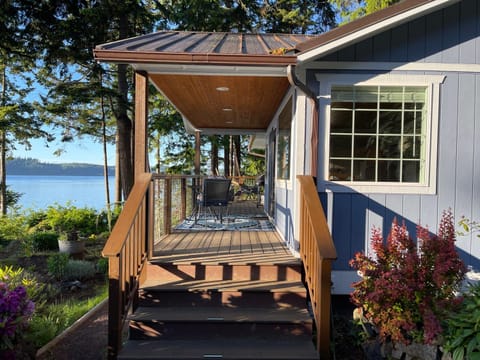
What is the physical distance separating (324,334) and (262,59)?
8.99ft

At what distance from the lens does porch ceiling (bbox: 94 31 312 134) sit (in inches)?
145

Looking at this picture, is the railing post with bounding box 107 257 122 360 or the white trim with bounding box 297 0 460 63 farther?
the white trim with bounding box 297 0 460 63

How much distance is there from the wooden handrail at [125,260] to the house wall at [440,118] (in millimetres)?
2153

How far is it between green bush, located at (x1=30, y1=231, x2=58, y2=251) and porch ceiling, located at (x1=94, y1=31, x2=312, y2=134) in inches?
156

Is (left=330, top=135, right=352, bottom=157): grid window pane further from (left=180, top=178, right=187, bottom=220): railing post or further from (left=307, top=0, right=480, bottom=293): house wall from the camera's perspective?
(left=180, top=178, right=187, bottom=220): railing post

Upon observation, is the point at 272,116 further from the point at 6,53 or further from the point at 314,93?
the point at 6,53

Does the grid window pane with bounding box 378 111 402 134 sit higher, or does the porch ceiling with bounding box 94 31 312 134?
the porch ceiling with bounding box 94 31 312 134

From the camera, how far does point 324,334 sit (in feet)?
9.61

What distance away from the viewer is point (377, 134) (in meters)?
4.31

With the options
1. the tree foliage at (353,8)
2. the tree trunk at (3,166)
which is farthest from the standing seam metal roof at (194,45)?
the tree trunk at (3,166)

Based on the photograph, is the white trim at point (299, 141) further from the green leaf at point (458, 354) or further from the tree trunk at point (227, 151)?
the tree trunk at point (227, 151)

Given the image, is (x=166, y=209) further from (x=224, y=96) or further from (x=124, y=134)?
(x=124, y=134)

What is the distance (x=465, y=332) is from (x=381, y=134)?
2.40 m

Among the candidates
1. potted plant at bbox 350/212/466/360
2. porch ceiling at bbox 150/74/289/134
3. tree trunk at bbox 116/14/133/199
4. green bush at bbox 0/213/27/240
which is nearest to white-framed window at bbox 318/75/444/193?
porch ceiling at bbox 150/74/289/134
